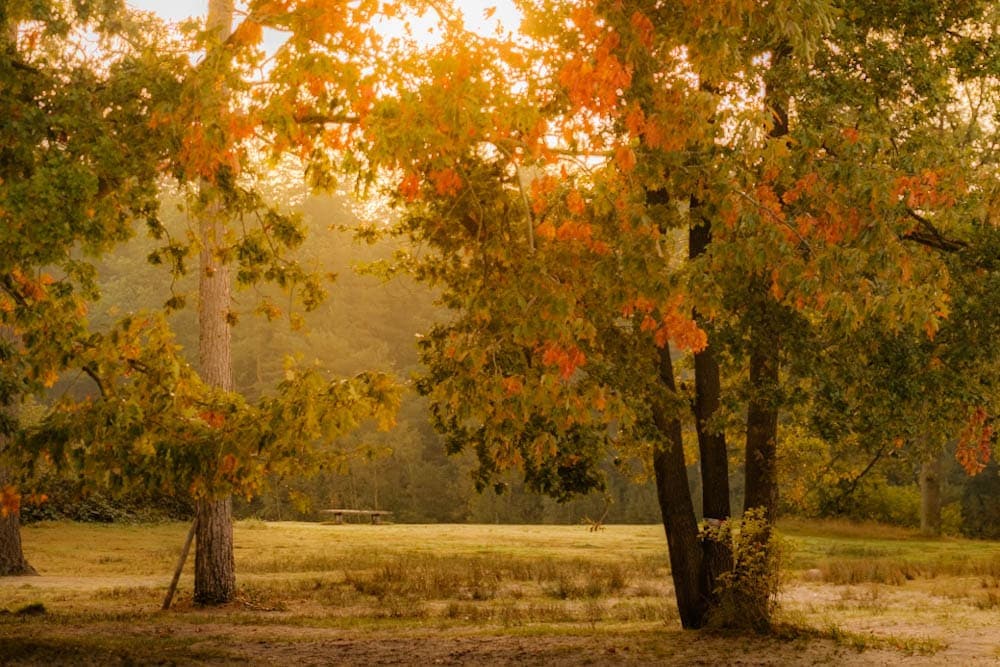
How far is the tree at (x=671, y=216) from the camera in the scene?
33.1 ft

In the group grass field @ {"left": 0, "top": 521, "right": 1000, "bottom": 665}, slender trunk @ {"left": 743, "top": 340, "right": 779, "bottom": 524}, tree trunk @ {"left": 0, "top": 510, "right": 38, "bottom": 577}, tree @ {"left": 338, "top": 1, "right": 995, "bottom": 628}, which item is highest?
tree @ {"left": 338, "top": 1, "right": 995, "bottom": 628}

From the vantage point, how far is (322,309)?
72.4m

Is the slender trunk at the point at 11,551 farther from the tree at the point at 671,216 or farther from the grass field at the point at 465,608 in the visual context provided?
the tree at the point at 671,216

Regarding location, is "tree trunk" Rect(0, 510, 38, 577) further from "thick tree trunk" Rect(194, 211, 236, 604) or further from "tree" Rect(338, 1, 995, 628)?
"tree" Rect(338, 1, 995, 628)

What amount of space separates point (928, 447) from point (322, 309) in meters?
61.0

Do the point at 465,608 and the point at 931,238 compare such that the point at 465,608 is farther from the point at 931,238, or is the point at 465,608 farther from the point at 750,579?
the point at 931,238

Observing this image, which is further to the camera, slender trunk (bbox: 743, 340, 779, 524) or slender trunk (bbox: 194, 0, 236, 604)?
slender trunk (bbox: 194, 0, 236, 604)

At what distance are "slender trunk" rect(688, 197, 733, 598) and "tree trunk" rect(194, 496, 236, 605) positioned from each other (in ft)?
24.9

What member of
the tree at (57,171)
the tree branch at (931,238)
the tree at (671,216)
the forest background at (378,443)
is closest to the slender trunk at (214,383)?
the tree at (671,216)

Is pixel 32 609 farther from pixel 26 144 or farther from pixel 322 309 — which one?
pixel 322 309

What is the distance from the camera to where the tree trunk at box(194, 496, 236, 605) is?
56.7 feet

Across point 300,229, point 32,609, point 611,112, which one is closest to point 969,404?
point 611,112

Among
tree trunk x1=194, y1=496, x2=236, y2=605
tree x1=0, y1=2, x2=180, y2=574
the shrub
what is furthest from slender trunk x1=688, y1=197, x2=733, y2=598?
tree trunk x1=194, y1=496, x2=236, y2=605

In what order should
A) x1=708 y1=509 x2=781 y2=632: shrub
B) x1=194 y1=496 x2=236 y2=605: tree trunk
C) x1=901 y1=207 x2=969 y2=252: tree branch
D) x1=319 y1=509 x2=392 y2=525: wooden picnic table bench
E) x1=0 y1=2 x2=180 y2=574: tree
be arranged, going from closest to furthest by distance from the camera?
x1=0 y1=2 x2=180 y2=574: tree → x1=708 y1=509 x2=781 y2=632: shrub → x1=901 y1=207 x2=969 y2=252: tree branch → x1=194 y1=496 x2=236 y2=605: tree trunk → x1=319 y1=509 x2=392 y2=525: wooden picnic table bench
